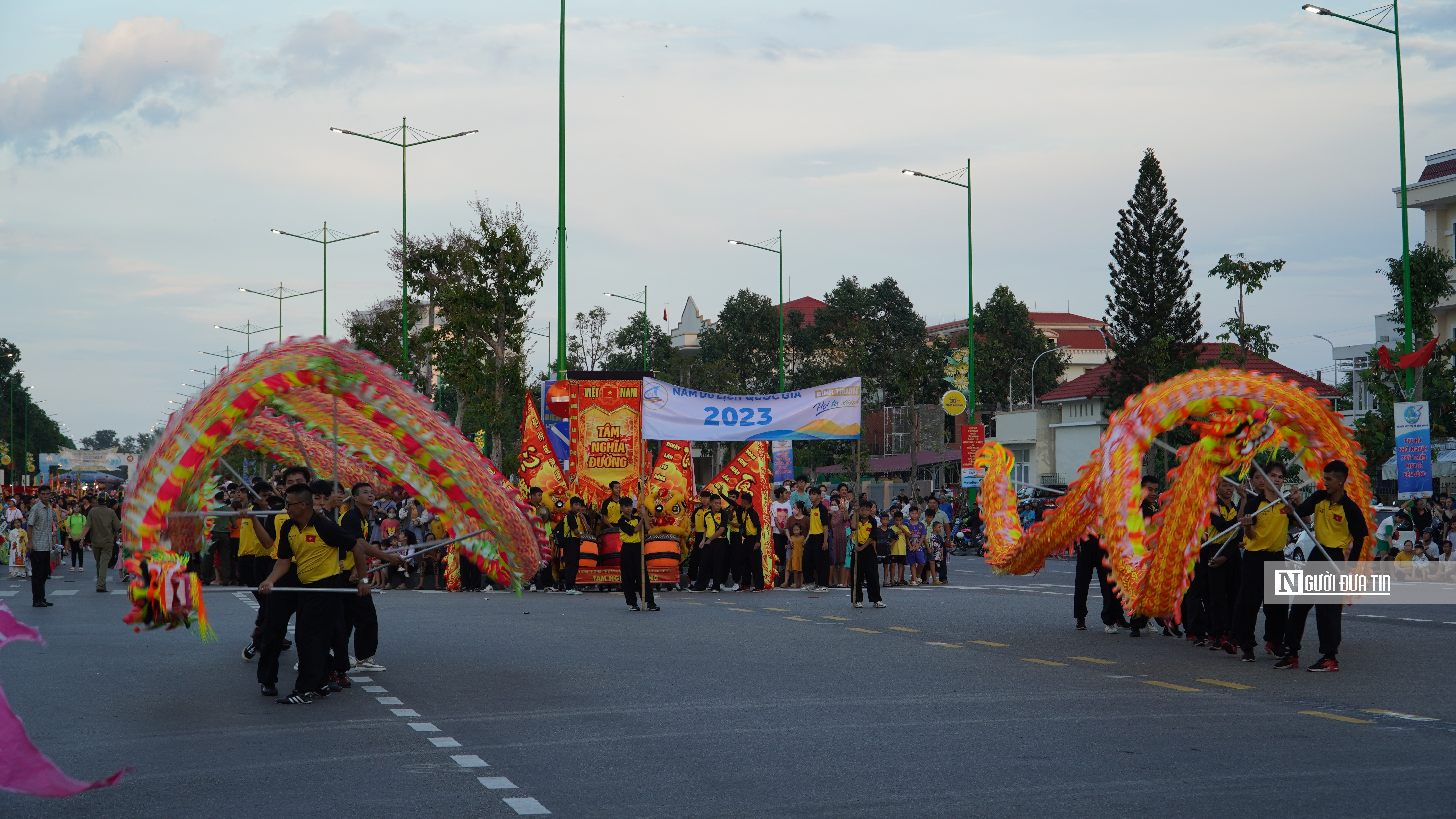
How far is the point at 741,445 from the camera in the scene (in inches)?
2756

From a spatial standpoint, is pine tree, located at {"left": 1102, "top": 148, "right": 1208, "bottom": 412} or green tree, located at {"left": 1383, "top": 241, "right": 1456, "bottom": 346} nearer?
green tree, located at {"left": 1383, "top": 241, "right": 1456, "bottom": 346}

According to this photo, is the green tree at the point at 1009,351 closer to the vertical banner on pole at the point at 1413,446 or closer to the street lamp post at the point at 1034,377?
the street lamp post at the point at 1034,377

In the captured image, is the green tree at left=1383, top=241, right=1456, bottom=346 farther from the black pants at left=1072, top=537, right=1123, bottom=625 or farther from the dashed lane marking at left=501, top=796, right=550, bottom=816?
the dashed lane marking at left=501, top=796, right=550, bottom=816

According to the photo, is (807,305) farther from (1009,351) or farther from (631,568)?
(631,568)

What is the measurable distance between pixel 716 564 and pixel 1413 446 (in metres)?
11.3

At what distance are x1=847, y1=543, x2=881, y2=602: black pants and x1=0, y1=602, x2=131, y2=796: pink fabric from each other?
16861 millimetres

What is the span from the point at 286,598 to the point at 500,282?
108ft

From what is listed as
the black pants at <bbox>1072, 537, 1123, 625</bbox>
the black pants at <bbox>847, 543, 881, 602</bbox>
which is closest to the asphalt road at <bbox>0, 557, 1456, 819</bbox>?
the black pants at <bbox>1072, 537, 1123, 625</bbox>

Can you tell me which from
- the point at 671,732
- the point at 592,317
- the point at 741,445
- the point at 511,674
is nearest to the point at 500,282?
the point at 592,317

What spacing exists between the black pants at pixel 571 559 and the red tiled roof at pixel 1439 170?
108 feet

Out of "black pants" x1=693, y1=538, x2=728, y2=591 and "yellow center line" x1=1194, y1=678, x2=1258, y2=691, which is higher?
"black pants" x1=693, y1=538, x2=728, y2=591

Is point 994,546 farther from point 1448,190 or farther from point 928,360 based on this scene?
point 928,360

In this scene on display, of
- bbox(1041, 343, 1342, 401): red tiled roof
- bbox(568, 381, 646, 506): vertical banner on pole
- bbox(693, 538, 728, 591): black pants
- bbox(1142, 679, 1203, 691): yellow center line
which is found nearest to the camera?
bbox(1142, 679, 1203, 691): yellow center line

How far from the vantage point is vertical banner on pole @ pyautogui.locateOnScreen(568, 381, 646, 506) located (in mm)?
25516
